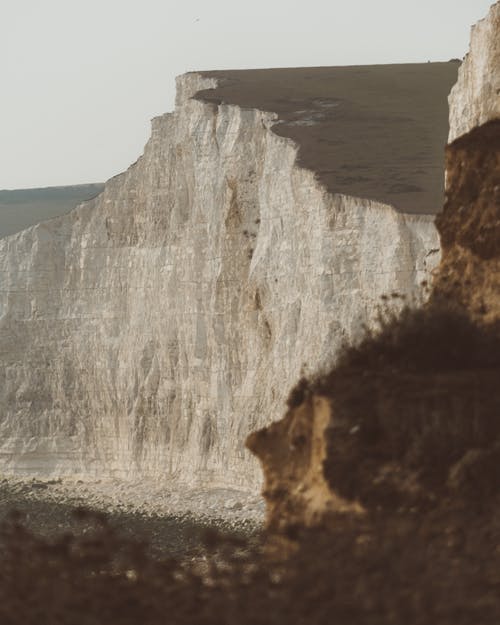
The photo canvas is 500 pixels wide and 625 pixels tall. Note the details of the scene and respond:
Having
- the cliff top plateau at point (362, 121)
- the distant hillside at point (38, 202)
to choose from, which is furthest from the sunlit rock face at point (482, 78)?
the distant hillside at point (38, 202)

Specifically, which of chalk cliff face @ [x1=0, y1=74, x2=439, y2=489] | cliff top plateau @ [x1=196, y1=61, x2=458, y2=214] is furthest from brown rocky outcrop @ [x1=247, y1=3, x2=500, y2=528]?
cliff top plateau @ [x1=196, y1=61, x2=458, y2=214]

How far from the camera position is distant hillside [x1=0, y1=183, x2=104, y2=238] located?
119m

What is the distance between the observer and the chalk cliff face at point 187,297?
99.2 ft

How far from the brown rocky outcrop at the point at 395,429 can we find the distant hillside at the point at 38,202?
105 m

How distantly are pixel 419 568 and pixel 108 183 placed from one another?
33478mm

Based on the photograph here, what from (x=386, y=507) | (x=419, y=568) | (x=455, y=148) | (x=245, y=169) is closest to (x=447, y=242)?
(x=455, y=148)

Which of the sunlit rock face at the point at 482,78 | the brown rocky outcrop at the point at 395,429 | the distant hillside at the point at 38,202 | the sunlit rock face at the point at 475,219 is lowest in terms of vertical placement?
the brown rocky outcrop at the point at 395,429

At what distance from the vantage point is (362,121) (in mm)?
35656

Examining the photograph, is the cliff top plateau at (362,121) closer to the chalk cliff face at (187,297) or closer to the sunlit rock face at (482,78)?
the chalk cliff face at (187,297)

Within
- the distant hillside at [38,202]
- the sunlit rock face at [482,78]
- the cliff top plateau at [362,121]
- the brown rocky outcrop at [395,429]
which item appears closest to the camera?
the brown rocky outcrop at [395,429]

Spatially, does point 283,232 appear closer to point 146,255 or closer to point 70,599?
point 146,255

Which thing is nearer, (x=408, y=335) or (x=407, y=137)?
(x=408, y=335)

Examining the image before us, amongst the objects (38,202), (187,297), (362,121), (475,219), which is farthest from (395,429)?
(38,202)

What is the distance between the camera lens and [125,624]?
832 centimetres
